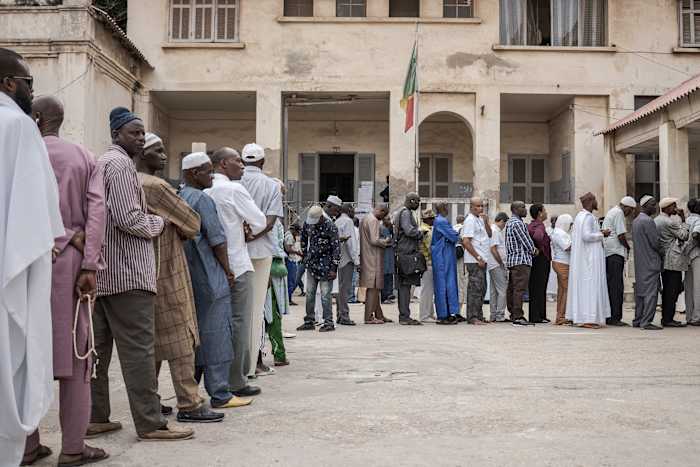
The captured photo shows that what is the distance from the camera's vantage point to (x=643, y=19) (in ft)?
63.4

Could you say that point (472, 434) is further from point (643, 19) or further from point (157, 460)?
point (643, 19)

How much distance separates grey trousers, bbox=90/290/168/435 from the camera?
386cm

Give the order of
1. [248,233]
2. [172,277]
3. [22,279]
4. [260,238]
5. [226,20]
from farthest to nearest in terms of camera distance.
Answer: [226,20] < [260,238] < [248,233] < [172,277] < [22,279]

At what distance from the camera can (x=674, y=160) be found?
1543 centimetres

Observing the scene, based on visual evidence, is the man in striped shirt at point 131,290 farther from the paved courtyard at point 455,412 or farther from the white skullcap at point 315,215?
the white skullcap at point 315,215

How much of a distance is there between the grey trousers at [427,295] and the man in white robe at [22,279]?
842 centimetres

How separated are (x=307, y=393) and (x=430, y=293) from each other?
19.9ft

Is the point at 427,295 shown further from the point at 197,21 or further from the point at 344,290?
the point at 197,21

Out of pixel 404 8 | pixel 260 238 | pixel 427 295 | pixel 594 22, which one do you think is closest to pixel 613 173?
pixel 594 22

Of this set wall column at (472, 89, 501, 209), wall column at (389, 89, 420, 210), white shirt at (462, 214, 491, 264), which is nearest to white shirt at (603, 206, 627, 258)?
white shirt at (462, 214, 491, 264)

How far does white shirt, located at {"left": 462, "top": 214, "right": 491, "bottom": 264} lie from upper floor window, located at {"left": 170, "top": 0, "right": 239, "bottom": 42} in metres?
10.7

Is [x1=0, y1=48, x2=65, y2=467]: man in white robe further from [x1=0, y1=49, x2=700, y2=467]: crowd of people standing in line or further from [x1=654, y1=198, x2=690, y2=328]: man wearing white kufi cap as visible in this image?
[x1=654, y1=198, x2=690, y2=328]: man wearing white kufi cap

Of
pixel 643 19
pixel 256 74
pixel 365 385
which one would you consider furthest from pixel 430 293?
pixel 643 19

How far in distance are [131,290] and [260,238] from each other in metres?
1.92
